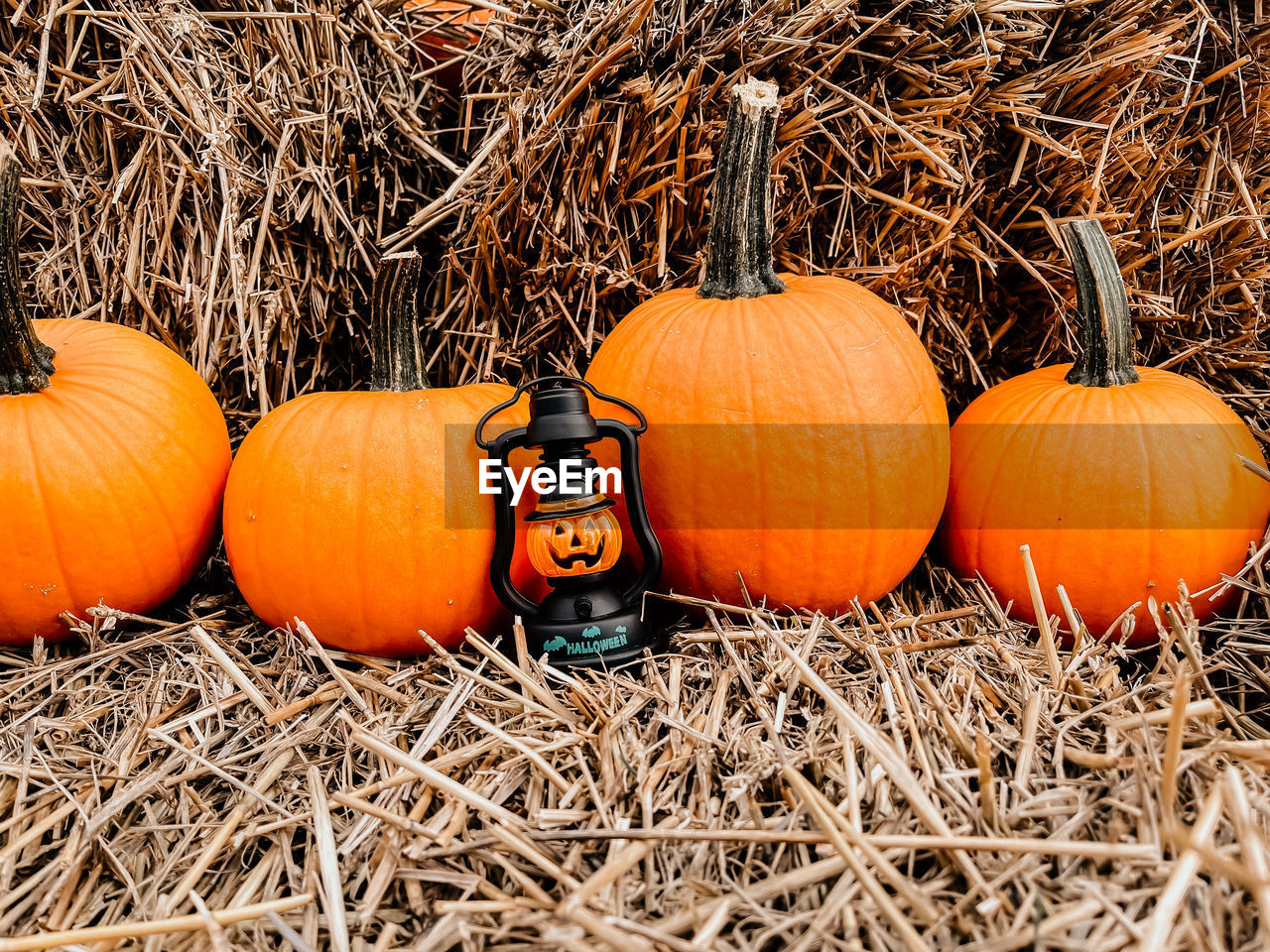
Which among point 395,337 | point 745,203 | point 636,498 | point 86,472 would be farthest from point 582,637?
point 86,472

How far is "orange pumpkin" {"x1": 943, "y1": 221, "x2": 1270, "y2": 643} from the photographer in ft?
5.46

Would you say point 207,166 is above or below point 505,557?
above

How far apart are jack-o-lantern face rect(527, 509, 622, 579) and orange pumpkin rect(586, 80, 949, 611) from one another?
0.54ft

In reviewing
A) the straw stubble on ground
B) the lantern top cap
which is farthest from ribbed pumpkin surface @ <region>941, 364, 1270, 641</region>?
the lantern top cap

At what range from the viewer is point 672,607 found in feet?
5.84

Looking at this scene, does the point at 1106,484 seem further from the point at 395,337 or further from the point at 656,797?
the point at 395,337

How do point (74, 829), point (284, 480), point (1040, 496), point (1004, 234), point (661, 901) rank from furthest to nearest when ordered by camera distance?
point (1004, 234), point (1040, 496), point (284, 480), point (74, 829), point (661, 901)

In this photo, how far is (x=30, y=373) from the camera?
1.65m

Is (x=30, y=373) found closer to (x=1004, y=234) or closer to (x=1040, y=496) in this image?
(x=1040, y=496)

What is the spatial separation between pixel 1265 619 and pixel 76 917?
2051 millimetres

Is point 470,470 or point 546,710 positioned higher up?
point 470,470

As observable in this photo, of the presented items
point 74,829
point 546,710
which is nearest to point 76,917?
point 74,829

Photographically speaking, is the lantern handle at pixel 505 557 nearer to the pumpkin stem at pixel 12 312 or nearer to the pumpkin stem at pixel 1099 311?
the pumpkin stem at pixel 12 312

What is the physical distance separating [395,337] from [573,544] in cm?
60
